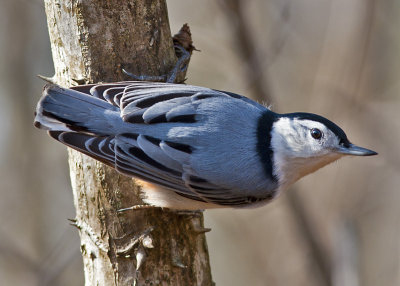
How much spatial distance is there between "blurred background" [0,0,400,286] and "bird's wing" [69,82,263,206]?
2.22 meters

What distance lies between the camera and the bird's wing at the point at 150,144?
86.2 inches

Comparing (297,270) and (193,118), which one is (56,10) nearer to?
(193,118)

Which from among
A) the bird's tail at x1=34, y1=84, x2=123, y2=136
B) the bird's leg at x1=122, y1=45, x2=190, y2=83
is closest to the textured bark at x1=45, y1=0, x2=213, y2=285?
the bird's leg at x1=122, y1=45, x2=190, y2=83

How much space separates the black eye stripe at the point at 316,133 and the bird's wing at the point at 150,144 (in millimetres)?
420

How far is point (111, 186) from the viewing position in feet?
7.58

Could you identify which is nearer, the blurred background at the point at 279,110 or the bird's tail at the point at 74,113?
the bird's tail at the point at 74,113

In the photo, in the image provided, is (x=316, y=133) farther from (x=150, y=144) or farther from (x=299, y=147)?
(x=150, y=144)

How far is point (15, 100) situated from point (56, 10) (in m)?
2.81

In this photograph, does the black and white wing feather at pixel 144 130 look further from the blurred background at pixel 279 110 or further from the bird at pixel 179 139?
the blurred background at pixel 279 110

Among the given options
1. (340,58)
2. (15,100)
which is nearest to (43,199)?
(15,100)

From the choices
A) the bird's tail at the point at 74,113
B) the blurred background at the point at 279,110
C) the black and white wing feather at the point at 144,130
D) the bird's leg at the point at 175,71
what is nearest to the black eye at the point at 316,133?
the black and white wing feather at the point at 144,130

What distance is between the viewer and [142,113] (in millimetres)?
2248

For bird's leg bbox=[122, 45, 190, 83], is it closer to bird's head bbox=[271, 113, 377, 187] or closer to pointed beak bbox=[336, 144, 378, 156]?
bird's head bbox=[271, 113, 377, 187]

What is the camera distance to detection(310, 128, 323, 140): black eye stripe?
232cm
